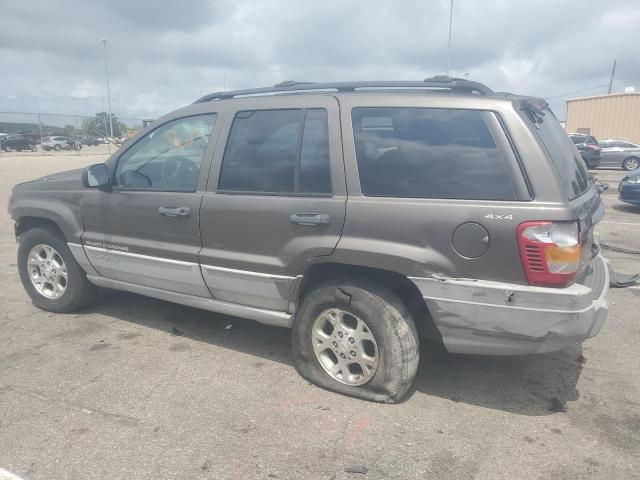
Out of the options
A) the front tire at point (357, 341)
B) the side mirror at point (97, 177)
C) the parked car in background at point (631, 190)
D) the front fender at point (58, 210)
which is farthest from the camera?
the parked car in background at point (631, 190)

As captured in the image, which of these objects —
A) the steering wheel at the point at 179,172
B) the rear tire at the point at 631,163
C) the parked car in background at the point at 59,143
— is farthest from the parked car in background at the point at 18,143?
the steering wheel at the point at 179,172

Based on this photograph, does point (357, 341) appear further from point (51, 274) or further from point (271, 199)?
point (51, 274)

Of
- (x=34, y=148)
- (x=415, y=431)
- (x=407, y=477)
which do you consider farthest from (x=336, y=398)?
(x=34, y=148)

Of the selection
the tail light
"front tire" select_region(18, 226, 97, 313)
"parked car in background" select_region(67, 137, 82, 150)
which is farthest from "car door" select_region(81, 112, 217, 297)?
"parked car in background" select_region(67, 137, 82, 150)

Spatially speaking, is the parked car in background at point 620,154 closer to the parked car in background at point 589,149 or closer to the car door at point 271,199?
the parked car in background at point 589,149

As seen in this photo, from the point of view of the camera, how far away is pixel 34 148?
33.8 m

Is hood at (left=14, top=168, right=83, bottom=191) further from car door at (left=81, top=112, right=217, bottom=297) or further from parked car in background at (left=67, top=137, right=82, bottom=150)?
parked car in background at (left=67, top=137, right=82, bottom=150)

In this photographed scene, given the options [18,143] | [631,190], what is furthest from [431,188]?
[18,143]

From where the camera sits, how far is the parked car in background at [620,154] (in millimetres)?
22547

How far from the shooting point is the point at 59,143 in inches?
1257

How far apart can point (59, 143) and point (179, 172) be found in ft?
104

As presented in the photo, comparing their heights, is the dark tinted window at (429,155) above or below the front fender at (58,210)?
above

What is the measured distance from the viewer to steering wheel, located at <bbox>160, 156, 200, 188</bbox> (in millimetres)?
3928

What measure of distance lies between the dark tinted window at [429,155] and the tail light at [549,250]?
228 millimetres
